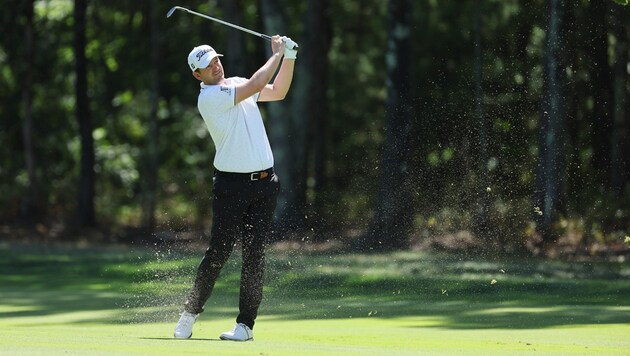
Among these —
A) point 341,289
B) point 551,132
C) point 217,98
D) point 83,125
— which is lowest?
point 341,289

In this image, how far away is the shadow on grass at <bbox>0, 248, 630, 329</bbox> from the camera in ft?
38.8

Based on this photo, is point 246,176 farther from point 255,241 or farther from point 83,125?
point 83,125

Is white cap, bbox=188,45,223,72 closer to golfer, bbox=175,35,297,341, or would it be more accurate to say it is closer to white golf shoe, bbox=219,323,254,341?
golfer, bbox=175,35,297,341

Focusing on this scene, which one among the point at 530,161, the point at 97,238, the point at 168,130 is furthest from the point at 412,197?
the point at 168,130

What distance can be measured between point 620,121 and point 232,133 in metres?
A: 16.7

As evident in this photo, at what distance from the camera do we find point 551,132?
2173 cm

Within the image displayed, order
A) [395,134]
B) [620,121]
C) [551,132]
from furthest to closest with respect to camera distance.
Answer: [620,121] → [395,134] → [551,132]

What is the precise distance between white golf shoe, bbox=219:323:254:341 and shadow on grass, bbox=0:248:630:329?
6.05 ft

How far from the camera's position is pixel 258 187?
30.2 feet

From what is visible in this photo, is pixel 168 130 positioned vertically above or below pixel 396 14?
below

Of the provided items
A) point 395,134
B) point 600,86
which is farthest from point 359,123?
point 395,134

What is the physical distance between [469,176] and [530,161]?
8.05ft

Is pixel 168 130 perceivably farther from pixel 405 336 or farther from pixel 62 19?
pixel 405 336

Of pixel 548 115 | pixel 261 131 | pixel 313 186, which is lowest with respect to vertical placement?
pixel 313 186
